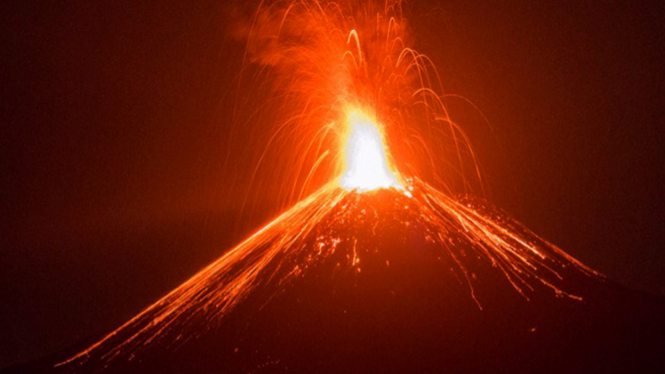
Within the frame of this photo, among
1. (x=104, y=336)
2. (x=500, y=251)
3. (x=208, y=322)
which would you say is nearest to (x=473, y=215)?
(x=500, y=251)

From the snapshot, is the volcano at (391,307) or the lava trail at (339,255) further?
the lava trail at (339,255)

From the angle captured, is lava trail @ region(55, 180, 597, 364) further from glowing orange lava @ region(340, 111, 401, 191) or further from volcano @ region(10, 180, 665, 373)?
glowing orange lava @ region(340, 111, 401, 191)

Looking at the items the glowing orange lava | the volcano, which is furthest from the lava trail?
the glowing orange lava

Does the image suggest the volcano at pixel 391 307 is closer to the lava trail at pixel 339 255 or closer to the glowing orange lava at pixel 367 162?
the lava trail at pixel 339 255

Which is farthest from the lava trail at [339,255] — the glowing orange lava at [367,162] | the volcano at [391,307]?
the glowing orange lava at [367,162]

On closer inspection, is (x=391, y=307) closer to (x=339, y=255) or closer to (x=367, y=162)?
(x=339, y=255)

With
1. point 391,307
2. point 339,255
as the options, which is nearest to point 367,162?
point 339,255
